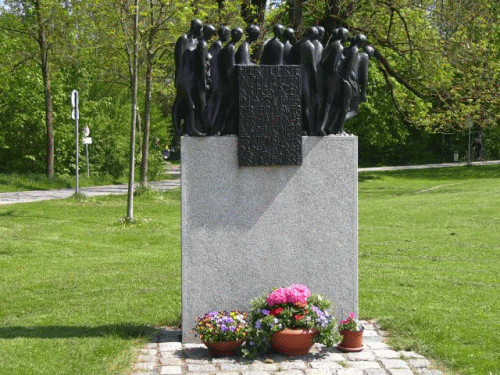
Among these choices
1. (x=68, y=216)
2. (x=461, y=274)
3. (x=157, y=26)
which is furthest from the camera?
(x=68, y=216)

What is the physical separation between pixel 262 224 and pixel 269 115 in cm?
118

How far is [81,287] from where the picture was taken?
458 inches

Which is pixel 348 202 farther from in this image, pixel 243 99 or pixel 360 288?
pixel 360 288

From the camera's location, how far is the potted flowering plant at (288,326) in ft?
24.7

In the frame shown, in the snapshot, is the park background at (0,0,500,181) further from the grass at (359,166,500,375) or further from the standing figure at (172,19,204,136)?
the standing figure at (172,19,204,136)

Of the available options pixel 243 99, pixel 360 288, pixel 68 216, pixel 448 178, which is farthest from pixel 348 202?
pixel 448 178

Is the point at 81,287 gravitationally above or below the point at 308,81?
below

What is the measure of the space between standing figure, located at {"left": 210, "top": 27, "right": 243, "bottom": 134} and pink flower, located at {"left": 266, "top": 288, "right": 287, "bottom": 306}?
5.90ft

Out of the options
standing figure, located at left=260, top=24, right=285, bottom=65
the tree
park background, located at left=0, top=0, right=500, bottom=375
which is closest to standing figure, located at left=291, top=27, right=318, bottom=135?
standing figure, located at left=260, top=24, right=285, bottom=65

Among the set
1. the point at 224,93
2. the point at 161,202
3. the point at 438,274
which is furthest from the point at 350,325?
the point at 161,202

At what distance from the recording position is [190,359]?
25.0 feet

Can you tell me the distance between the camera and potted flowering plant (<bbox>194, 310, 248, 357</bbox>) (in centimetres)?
756

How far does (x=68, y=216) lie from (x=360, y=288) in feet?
41.7

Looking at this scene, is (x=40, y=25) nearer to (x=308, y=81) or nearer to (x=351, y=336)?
(x=308, y=81)
